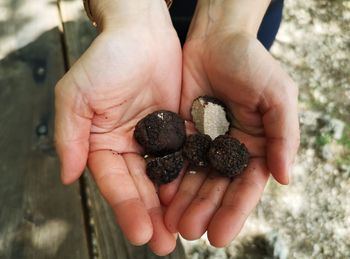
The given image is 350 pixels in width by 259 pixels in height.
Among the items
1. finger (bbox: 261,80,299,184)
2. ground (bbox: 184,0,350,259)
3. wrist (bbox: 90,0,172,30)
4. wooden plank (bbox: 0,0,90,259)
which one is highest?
wrist (bbox: 90,0,172,30)

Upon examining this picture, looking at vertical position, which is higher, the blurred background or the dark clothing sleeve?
the dark clothing sleeve

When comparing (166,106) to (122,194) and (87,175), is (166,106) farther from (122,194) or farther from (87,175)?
(122,194)

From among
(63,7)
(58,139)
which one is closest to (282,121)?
(58,139)

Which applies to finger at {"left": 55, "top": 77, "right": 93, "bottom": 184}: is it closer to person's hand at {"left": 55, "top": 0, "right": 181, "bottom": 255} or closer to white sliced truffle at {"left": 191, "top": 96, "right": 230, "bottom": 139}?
person's hand at {"left": 55, "top": 0, "right": 181, "bottom": 255}

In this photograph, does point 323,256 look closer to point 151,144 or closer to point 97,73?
point 151,144

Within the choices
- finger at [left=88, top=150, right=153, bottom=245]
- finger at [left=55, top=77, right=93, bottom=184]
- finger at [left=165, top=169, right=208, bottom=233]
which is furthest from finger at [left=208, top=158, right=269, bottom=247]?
finger at [left=55, top=77, right=93, bottom=184]

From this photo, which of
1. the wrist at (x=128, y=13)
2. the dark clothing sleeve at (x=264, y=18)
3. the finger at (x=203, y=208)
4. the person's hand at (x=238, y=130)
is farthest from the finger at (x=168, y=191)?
the dark clothing sleeve at (x=264, y=18)

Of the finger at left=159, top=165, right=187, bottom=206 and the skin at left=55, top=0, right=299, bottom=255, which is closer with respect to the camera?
the skin at left=55, top=0, right=299, bottom=255
